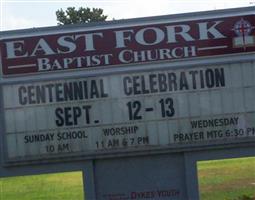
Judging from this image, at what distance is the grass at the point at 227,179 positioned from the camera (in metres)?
15.5

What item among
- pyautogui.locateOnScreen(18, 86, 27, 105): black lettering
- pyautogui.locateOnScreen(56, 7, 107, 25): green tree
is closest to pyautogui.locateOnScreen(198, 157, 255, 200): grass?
pyautogui.locateOnScreen(18, 86, 27, 105): black lettering

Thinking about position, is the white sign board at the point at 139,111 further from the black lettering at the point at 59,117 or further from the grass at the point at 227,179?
the grass at the point at 227,179

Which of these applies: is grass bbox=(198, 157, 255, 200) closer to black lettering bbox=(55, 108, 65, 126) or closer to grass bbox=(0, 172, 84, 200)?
grass bbox=(0, 172, 84, 200)

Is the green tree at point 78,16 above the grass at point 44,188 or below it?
above

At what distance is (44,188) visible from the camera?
64.7 feet

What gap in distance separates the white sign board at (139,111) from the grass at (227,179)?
15.9ft

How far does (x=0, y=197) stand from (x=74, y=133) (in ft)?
29.0

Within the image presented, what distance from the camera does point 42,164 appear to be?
10250 millimetres

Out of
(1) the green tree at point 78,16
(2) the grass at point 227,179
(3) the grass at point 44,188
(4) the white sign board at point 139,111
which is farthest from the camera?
(1) the green tree at point 78,16

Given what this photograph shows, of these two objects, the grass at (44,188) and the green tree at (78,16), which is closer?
the grass at (44,188)

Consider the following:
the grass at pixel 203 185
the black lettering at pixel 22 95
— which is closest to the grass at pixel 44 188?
the grass at pixel 203 185

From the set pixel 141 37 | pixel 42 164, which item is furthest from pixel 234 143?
pixel 42 164

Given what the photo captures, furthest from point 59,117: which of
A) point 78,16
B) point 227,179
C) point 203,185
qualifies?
point 78,16

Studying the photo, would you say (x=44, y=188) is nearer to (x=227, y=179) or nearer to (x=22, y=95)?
(x=227, y=179)
